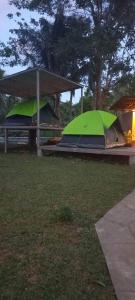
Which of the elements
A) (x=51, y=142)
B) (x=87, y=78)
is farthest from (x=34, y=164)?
(x=87, y=78)

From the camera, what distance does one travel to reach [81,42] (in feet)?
48.7

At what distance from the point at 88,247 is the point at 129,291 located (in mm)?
842

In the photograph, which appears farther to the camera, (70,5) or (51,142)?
(70,5)

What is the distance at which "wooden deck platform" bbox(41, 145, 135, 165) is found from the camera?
9.50 meters

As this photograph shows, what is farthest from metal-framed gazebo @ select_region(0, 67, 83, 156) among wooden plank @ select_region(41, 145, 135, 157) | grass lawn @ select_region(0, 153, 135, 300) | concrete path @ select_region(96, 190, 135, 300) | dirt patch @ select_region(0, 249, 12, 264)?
dirt patch @ select_region(0, 249, 12, 264)

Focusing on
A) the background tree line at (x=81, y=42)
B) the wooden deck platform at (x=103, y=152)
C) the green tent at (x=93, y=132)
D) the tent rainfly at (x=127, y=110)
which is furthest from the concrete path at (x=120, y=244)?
the tent rainfly at (x=127, y=110)

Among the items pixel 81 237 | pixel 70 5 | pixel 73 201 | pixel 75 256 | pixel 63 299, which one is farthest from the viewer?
pixel 70 5

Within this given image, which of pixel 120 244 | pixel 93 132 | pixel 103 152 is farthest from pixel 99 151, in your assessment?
pixel 120 244

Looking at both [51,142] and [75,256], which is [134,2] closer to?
[51,142]

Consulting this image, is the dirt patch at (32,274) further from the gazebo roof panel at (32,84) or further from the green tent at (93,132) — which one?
the gazebo roof panel at (32,84)

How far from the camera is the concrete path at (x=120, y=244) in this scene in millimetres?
2621

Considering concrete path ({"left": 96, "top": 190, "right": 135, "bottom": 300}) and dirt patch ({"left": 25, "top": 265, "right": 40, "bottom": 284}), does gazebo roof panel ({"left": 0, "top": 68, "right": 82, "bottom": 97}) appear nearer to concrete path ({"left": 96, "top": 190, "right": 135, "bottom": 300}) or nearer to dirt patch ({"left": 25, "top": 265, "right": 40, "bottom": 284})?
concrete path ({"left": 96, "top": 190, "right": 135, "bottom": 300})

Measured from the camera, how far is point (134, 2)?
49.2ft

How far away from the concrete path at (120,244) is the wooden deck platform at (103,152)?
4573 millimetres
